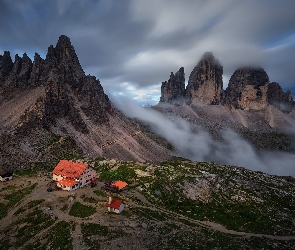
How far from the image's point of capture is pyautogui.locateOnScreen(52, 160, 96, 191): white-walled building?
234 feet

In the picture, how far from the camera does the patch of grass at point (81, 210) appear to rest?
56938 mm

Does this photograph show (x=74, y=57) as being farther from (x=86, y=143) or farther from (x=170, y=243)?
(x=170, y=243)

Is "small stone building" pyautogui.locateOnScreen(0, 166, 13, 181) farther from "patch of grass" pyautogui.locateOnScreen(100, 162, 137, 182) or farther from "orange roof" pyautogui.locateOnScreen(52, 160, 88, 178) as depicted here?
"patch of grass" pyautogui.locateOnScreen(100, 162, 137, 182)

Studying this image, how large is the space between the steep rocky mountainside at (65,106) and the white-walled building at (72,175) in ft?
191

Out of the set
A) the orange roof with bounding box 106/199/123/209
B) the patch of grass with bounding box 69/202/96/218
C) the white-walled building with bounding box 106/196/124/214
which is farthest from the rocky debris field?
the orange roof with bounding box 106/199/123/209

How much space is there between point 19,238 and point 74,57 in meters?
155

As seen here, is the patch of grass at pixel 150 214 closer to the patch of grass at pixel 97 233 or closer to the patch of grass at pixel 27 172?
the patch of grass at pixel 97 233

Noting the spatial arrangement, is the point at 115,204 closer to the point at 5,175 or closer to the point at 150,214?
the point at 150,214

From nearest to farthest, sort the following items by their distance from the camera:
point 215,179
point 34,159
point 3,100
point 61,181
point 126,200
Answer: point 126,200, point 61,181, point 215,179, point 34,159, point 3,100

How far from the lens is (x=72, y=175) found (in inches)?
2894

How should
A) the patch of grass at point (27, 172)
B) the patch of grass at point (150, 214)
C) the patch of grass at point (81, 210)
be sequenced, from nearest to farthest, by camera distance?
the patch of grass at point (81, 210), the patch of grass at point (150, 214), the patch of grass at point (27, 172)

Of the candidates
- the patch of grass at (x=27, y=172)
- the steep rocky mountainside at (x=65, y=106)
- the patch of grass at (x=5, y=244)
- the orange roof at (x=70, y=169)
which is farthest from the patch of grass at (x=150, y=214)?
the steep rocky mountainside at (x=65, y=106)

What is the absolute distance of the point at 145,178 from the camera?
82.8 meters

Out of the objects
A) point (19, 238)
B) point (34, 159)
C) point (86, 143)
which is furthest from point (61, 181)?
point (86, 143)
